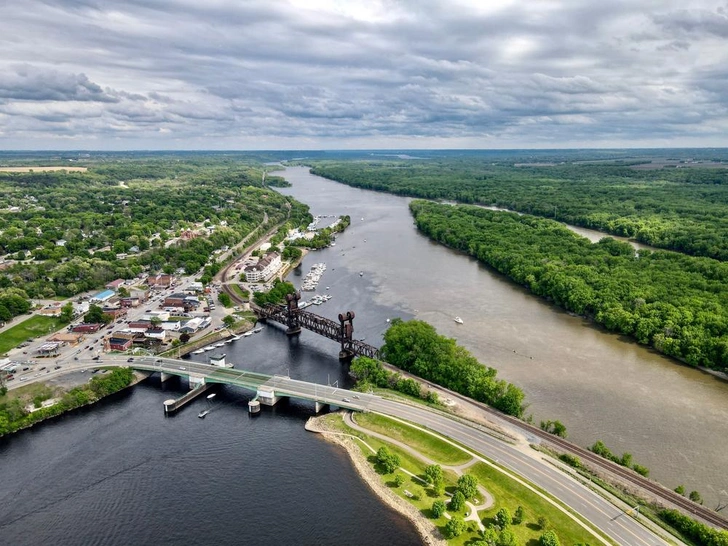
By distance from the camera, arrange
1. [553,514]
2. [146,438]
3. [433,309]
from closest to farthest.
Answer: [553,514]
[146,438]
[433,309]

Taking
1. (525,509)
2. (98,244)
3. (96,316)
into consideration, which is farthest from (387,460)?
(98,244)

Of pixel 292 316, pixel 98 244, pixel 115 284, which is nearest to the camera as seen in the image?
pixel 292 316

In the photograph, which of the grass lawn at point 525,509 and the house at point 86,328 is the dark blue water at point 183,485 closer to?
the grass lawn at point 525,509

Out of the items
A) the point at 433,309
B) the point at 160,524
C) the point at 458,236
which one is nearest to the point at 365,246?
the point at 458,236

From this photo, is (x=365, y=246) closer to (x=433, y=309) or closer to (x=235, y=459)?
(x=433, y=309)

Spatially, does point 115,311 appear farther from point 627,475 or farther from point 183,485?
point 627,475

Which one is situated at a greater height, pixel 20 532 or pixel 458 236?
pixel 458 236
